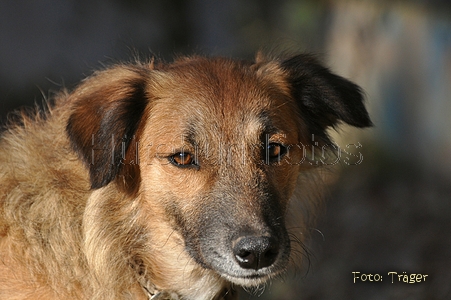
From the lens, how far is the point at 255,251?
10.1 feet

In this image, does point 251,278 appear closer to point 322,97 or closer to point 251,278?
point 251,278

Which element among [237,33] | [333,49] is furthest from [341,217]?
[237,33]

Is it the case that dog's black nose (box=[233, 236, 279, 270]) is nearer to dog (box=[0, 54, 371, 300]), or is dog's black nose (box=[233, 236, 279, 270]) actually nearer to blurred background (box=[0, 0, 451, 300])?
dog (box=[0, 54, 371, 300])

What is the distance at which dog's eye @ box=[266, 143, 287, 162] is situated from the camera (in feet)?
11.5

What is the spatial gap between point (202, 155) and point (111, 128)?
512 millimetres

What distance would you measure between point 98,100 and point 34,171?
0.59 m

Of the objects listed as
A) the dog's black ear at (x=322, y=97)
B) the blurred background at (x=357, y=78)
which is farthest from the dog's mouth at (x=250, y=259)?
the blurred background at (x=357, y=78)

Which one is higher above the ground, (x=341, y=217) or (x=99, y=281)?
(x=99, y=281)

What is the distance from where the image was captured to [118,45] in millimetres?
7172

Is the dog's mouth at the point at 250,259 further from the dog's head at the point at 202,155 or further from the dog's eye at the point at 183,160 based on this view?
the dog's eye at the point at 183,160

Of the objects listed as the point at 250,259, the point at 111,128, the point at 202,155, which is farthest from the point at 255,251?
the point at 111,128

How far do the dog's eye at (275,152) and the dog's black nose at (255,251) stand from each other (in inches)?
21.9

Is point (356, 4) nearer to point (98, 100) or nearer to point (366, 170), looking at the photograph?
point (366, 170)

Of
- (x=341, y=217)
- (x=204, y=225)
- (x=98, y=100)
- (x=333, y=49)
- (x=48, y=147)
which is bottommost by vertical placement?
(x=341, y=217)
